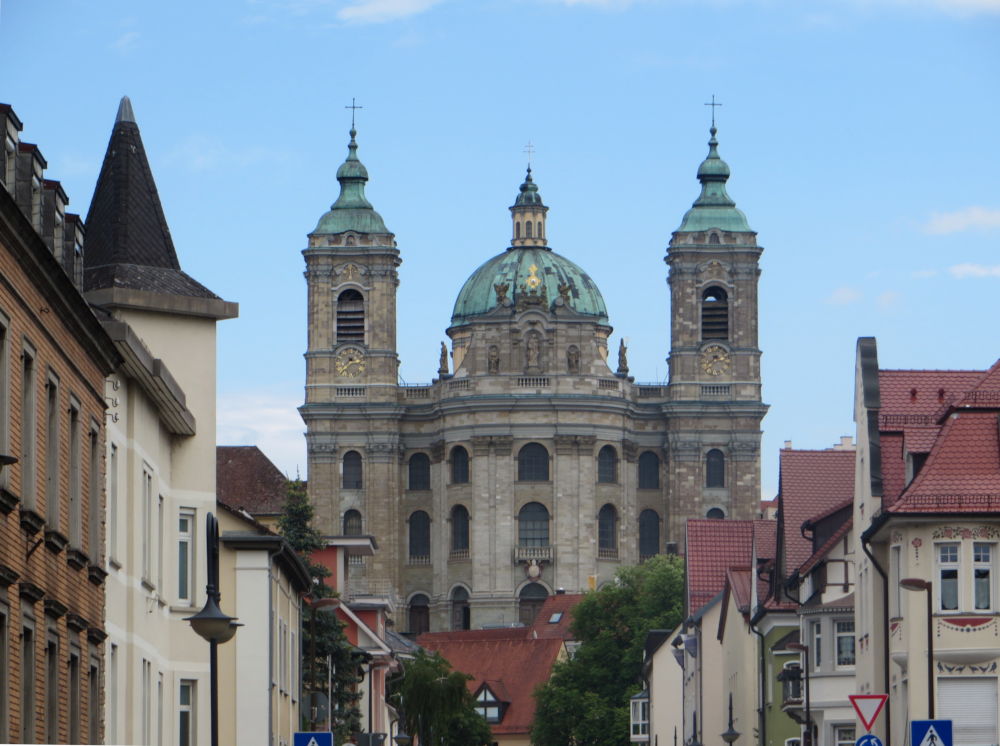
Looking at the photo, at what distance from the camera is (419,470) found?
15212cm

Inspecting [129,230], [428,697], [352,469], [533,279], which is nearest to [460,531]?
[352,469]

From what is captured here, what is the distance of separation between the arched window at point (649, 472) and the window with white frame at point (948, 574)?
11381 centimetres

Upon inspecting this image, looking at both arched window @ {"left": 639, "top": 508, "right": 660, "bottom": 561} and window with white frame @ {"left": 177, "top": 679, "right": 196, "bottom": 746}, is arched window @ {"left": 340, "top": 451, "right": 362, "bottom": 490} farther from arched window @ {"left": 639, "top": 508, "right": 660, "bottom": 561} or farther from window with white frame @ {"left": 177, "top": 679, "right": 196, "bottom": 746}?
window with white frame @ {"left": 177, "top": 679, "right": 196, "bottom": 746}

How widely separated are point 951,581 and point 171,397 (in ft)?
37.6

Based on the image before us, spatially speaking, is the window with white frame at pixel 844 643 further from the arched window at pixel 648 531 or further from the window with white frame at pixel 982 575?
the arched window at pixel 648 531

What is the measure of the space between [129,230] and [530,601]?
116 m

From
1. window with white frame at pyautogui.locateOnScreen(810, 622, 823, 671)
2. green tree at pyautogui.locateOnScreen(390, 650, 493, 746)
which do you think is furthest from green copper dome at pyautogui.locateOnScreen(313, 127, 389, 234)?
window with white frame at pyautogui.locateOnScreen(810, 622, 823, 671)

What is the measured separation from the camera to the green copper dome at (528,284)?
155 meters

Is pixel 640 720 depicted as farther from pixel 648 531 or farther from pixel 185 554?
pixel 185 554

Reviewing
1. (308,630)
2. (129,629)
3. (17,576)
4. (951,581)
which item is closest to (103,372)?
(129,629)

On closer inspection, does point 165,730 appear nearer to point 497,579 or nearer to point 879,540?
point 879,540

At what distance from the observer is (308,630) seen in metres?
52.2

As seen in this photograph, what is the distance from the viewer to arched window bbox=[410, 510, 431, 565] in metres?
150

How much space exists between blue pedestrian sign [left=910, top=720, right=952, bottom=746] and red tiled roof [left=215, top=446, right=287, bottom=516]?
5439 cm
